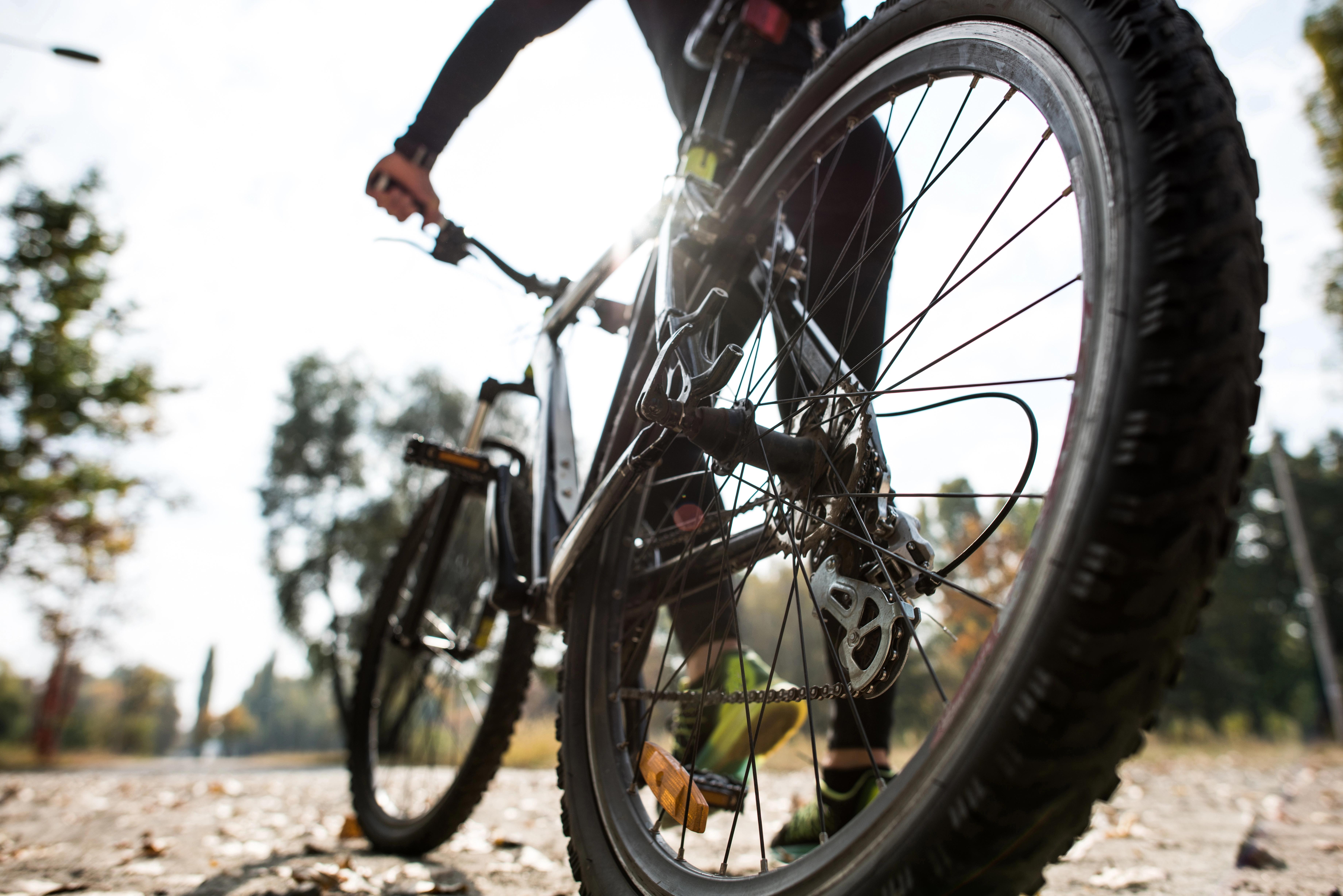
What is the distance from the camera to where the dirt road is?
1547 mm

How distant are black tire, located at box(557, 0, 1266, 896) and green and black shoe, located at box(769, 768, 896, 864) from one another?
0.72 metres

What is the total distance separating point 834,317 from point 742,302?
0.21 metres

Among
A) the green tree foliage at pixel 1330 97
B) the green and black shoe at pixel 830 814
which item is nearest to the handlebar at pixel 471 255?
the green and black shoe at pixel 830 814

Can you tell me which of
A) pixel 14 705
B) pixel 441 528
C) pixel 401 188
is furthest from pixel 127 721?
pixel 401 188

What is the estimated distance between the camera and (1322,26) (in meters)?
11.5

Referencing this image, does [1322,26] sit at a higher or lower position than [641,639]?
higher

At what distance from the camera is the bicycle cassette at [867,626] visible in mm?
848

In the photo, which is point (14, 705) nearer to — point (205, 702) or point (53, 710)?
point (53, 710)

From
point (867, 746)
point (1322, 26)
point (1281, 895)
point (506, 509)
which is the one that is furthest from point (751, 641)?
point (1322, 26)

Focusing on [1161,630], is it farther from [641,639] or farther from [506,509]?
[506,509]

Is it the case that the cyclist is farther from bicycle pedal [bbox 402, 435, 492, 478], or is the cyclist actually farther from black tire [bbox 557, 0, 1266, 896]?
bicycle pedal [bbox 402, 435, 492, 478]

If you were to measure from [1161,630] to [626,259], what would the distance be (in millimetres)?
1542

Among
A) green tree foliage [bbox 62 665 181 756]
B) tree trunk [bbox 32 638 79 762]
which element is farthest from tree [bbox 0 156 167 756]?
green tree foliage [bbox 62 665 181 756]

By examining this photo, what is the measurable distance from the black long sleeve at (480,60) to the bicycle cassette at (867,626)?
141 cm
